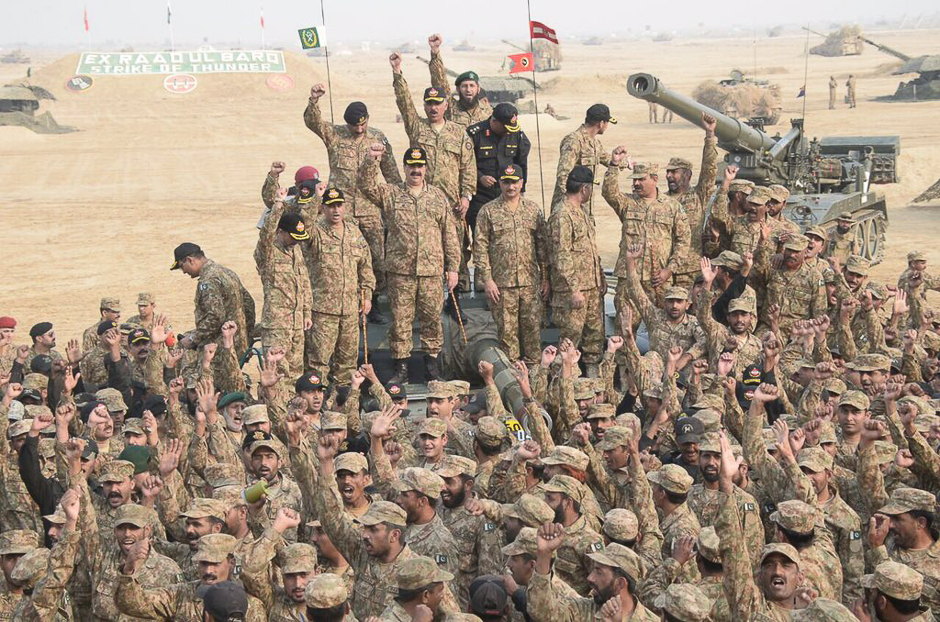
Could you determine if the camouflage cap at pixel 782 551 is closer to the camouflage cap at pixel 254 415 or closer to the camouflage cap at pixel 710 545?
the camouflage cap at pixel 710 545

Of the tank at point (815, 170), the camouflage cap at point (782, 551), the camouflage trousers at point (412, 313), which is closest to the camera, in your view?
the camouflage cap at point (782, 551)

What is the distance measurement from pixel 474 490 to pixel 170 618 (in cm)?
210

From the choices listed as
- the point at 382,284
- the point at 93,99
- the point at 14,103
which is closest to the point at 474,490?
the point at 382,284

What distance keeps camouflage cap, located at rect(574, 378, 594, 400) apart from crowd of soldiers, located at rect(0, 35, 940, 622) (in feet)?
0.11

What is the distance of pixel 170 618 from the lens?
7.07 m

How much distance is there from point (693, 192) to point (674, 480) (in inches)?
248

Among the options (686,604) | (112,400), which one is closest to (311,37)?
(112,400)

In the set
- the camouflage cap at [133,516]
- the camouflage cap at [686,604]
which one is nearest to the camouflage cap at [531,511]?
the camouflage cap at [686,604]

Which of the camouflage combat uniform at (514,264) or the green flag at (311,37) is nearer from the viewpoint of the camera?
the camouflage combat uniform at (514,264)

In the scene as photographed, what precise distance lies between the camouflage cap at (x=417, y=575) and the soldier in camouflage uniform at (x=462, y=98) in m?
7.31

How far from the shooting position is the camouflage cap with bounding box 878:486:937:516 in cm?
725

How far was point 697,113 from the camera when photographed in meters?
16.1

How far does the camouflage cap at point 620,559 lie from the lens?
631cm

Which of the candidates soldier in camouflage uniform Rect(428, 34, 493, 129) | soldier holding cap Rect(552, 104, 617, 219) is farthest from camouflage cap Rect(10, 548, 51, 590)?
soldier in camouflage uniform Rect(428, 34, 493, 129)
